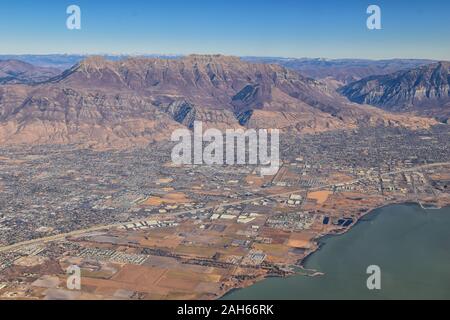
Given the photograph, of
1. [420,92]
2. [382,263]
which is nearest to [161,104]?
[420,92]

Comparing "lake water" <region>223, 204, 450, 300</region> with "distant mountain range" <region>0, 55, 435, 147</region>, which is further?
"distant mountain range" <region>0, 55, 435, 147</region>

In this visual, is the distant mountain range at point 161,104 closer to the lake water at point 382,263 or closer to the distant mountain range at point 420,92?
the distant mountain range at point 420,92

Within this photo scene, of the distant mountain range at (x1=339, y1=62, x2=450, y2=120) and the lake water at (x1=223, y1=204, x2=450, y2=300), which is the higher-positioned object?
the distant mountain range at (x1=339, y1=62, x2=450, y2=120)

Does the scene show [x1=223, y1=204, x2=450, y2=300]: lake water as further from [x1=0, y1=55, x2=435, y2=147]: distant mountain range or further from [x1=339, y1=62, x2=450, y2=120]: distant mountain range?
[x1=339, y1=62, x2=450, y2=120]: distant mountain range

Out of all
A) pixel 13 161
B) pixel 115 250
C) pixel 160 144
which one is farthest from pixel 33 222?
pixel 160 144

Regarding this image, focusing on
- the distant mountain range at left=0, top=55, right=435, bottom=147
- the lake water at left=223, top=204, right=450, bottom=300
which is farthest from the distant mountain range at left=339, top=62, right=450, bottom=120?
the lake water at left=223, top=204, right=450, bottom=300

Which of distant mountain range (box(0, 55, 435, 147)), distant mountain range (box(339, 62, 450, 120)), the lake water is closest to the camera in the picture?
the lake water

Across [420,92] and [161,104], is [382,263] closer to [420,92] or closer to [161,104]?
[161,104]
